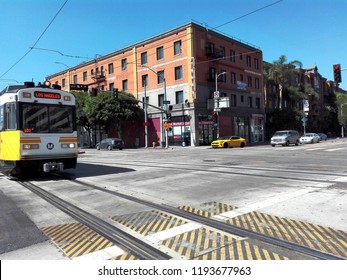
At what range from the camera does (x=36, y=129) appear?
37.4 feet

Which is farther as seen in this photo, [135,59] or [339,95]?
[339,95]

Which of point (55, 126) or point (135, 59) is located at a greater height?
point (135, 59)

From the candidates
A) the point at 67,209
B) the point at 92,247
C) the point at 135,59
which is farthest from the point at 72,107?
the point at 135,59

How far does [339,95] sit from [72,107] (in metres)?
90.6

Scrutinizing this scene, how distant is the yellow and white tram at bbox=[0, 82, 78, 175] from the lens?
11.1 metres

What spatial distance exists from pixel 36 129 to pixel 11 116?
3.10ft

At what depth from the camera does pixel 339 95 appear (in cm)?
Answer: 8831

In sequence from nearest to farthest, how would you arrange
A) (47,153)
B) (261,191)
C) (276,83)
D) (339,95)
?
(261,191) < (47,153) < (276,83) < (339,95)

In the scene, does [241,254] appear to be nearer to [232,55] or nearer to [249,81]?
[232,55]

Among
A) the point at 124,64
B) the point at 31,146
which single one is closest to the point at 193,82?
the point at 124,64

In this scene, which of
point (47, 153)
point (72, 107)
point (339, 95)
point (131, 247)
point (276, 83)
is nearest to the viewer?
point (131, 247)

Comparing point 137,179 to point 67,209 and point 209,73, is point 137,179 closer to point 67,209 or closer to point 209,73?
point 67,209

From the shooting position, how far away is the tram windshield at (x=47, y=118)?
1124cm
